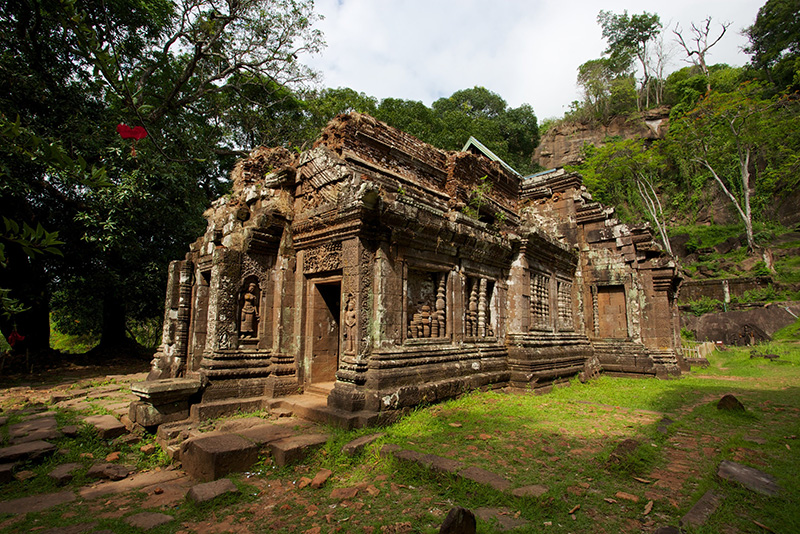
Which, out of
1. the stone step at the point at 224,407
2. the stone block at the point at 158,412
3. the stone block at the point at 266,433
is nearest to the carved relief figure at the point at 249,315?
the stone step at the point at 224,407

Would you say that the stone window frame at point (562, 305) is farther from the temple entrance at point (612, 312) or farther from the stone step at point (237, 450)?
the stone step at point (237, 450)

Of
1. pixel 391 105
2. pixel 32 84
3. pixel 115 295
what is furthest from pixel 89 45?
pixel 391 105

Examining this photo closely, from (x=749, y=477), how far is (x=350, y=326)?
468cm

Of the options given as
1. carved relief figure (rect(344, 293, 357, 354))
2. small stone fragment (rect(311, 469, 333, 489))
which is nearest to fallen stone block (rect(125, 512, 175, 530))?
small stone fragment (rect(311, 469, 333, 489))

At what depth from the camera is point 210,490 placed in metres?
3.91

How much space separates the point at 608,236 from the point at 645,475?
8.98 metres

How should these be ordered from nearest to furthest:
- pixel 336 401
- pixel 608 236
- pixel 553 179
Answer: pixel 336 401 → pixel 608 236 → pixel 553 179

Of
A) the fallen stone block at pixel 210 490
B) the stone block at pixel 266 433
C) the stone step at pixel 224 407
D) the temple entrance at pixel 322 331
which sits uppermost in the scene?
the temple entrance at pixel 322 331

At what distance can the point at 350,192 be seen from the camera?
20.9 ft

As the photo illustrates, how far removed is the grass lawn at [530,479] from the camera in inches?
130

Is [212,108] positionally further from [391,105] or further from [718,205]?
[718,205]

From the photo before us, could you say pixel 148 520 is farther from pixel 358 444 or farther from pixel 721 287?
pixel 721 287

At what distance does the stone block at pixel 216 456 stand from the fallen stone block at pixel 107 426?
6.34 feet

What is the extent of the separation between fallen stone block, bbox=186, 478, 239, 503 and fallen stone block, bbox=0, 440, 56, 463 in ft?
9.09
